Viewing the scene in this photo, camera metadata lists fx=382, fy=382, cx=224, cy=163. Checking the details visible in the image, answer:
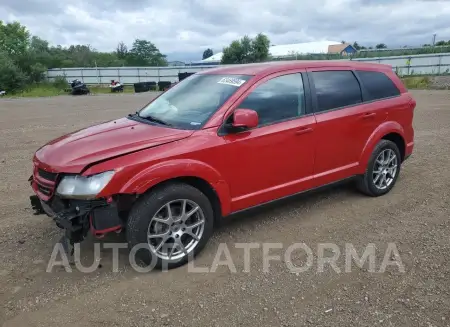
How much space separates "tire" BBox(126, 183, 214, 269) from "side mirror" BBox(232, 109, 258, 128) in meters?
0.71

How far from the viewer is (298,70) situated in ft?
13.7

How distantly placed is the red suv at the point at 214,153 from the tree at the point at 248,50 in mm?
40708

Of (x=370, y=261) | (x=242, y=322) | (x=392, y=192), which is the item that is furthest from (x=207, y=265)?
(x=392, y=192)

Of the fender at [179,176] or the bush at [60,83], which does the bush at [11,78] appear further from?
the fender at [179,176]

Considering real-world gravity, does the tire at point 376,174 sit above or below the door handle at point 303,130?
below

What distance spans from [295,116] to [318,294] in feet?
6.06

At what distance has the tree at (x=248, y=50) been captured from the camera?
145ft

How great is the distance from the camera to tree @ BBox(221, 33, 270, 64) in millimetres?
44156

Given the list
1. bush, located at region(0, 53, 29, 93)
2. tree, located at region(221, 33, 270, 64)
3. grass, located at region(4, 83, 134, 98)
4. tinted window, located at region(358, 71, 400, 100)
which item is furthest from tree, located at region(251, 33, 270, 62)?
tinted window, located at region(358, 71, 400, 100)

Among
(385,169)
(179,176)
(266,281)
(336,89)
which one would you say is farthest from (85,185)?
(385,169)

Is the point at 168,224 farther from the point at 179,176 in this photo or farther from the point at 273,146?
the point at 273,146

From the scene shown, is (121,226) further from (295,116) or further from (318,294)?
(295,116)

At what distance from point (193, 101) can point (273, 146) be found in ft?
3.16

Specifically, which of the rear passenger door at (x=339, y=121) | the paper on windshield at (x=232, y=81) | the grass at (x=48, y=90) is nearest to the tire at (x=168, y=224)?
the paper on windshield at (x=232, y=81)
